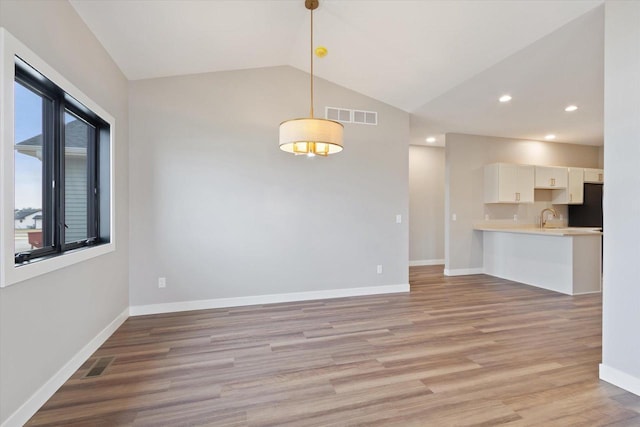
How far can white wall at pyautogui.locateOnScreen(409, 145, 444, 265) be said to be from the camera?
7.31 meters

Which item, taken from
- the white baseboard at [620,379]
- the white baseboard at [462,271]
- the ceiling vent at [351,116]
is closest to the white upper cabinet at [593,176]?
the white baseboard at [462,271]

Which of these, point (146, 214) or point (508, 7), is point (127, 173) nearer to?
point (146, 214)

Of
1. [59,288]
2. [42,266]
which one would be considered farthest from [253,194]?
[42,266]

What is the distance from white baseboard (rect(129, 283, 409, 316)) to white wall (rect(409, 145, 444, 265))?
8.79 feet

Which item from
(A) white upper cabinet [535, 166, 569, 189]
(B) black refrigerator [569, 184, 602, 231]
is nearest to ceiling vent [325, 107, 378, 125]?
(A) white upper cabinet [535, 166, 569, 189]

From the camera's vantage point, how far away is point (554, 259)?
4879mm

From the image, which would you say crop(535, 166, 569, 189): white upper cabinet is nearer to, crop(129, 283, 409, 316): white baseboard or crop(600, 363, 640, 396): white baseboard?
crop(129, 283, 409, 316): white baseboard

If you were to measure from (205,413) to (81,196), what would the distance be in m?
2.27

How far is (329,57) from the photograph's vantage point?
3936 millimetres

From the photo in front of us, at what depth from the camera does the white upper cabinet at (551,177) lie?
20.7 ft

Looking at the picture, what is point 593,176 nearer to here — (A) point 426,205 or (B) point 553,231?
(B) point 553,231

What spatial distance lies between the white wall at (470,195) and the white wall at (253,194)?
5.81 ft

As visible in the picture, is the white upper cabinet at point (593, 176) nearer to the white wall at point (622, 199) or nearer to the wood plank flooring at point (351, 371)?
the wood plank flooring at point (351, 371)

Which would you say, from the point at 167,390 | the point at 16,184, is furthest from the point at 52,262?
the point at 167,390
